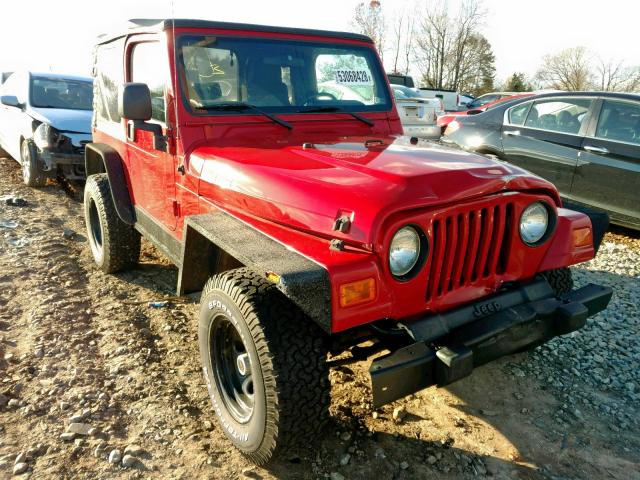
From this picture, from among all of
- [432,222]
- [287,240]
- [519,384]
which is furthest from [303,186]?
[519,384]

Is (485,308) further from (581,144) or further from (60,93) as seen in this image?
(60,93)

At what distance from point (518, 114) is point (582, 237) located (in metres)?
4.12

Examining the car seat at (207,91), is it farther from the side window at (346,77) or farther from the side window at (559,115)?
the side window at (559,115)

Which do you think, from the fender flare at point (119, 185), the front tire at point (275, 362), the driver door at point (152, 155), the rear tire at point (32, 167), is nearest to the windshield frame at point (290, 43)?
the driver door at point (152, 155)

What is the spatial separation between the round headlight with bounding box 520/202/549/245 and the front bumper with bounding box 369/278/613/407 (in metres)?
0.22

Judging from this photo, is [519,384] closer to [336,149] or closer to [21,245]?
[336,149]

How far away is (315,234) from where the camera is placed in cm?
218

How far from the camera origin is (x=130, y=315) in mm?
3760


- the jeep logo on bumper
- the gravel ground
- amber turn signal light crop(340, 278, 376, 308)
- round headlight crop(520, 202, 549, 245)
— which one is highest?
round headlight crop(520, 202, 549, 245)

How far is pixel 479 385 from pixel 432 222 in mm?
1434

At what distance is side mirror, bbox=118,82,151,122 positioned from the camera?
291cm

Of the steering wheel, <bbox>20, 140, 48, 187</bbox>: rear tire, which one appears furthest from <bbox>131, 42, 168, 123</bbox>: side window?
<bbox>20, 140, 48, 187</bbox>: rear tire

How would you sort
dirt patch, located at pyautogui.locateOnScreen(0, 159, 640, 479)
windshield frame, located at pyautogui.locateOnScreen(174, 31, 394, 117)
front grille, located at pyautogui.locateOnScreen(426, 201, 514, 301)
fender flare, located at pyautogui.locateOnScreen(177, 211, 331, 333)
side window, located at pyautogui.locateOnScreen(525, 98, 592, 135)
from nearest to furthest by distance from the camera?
fender flare, located at pyautogui.locateOnScreen(177, 211, 331, 333), front grille, located at pyautogui.locateOnScreen(426, 201, 514, 301), dirt patch, located at pyautogui.locateOnScreen(0, 159, 640, 479), windshield frame, located at pyautogui.locateOnScreen(174, 31, 394, 117), side window, located at pyautogui.locateOnScreen(525, 98, 592, 135)

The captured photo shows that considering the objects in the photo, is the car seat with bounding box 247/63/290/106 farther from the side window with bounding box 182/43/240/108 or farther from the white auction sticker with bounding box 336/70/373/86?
the white auction sticker with bounding box 336/70/373/86
